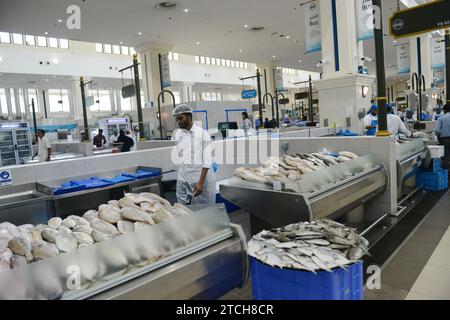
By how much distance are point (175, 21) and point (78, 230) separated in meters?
12.1

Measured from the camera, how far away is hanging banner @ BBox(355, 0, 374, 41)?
820 centimetres

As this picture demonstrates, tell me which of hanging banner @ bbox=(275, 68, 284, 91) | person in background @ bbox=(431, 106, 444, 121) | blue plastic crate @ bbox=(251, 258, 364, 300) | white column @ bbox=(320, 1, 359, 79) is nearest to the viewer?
blue plastic crate @ bbox=(251, 258, 364, 300)

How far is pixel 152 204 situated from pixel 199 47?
15962 mm

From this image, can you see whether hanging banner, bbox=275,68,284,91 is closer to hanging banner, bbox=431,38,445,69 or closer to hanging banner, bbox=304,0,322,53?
hanging banner, bbox=431,38,445,69

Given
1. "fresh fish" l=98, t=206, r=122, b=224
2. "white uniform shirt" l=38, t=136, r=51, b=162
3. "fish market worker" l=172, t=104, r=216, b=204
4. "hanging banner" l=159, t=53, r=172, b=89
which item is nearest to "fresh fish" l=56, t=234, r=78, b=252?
"fresh fish" l=98, t=206, r=122, b=224

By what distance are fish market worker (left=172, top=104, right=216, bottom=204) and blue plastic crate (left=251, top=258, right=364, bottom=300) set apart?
6.18 ft

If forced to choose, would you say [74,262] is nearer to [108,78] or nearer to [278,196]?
[278,196]

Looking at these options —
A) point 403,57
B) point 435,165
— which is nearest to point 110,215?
point 435,165

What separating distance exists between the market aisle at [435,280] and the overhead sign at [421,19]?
4779mm

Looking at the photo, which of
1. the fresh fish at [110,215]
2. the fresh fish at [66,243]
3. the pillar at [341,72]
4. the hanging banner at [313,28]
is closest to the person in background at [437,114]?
the pillar at [341,72]

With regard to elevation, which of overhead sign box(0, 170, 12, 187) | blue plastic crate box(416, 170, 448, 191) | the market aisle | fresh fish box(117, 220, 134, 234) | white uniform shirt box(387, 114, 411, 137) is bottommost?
the market aisle

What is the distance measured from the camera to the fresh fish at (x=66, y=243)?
200cm

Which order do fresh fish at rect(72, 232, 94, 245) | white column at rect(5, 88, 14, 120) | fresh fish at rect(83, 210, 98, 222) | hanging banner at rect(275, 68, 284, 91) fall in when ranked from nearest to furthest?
1. fresh fish at rect(72, 232, 94, 245)
2. fresh fish at rect(83, 210, 98, 222)
3. hanging banner at rect(275, 68, 284, 91)
4. white column at rect(5, 88, 14, 120)

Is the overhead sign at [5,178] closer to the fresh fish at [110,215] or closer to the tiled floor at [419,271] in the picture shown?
the fresh fish at [110,215]
